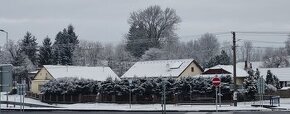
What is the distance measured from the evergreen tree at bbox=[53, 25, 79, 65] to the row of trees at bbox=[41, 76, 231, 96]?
42.3m

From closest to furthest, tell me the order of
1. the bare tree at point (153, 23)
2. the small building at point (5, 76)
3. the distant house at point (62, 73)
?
the small building at point (5, 76)
the distant house at point (62, 73)
the bare tree at point (153, 23)

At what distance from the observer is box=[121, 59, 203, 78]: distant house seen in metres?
79.7

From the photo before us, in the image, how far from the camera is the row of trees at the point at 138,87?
6319 centimetres

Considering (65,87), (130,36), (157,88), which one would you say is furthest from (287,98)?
(130,36)

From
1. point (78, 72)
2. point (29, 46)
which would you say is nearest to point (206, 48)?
point (29, 46)

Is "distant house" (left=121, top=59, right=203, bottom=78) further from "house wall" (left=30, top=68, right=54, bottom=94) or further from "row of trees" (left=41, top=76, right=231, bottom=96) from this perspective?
"house wall" (left=30, top=68, right=54, bottom=94)

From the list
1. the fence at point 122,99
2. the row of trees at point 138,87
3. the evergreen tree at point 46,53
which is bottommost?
the fence at point 122,99

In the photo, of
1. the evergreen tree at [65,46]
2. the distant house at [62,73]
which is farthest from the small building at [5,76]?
the evergreen tree at [65,46]

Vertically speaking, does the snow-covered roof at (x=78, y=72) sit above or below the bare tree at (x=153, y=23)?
below

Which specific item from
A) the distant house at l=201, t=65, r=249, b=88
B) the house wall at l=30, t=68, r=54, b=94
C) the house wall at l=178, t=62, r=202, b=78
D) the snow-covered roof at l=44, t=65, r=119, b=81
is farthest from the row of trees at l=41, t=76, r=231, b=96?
the distant house at l=201, t=65, r=249, b=88

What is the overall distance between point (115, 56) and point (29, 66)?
23.5 meters

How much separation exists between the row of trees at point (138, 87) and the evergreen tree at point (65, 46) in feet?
139

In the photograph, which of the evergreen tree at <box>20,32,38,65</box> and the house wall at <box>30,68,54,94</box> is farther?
the evergreen tree at <box>20,32,38,65</box>

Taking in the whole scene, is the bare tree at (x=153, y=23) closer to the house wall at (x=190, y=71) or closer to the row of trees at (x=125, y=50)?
the row of trees at (x=125, y=50)
